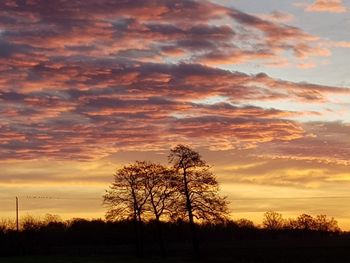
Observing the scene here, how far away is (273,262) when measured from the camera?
66.3m

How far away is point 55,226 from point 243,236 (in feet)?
204

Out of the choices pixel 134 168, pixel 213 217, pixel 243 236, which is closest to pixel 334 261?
pixel 213 217

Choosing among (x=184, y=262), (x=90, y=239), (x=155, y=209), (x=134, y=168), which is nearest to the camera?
(x=184, y=262)

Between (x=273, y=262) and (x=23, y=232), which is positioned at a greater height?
(x=23, y=232)

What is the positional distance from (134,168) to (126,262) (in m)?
23.2

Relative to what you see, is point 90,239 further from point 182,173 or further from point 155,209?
point 182,173

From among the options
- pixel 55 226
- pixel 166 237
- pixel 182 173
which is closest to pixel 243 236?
pixel 166 237

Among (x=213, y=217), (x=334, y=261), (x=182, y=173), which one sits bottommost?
(x=334, y=261)

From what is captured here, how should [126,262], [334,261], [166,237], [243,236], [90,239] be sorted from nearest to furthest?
[334,261] → [126,262] → [166,237] → [90,239] → [243,236]

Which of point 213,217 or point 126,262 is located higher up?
point 213,217

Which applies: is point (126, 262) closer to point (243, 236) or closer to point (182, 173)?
point (182, 173)

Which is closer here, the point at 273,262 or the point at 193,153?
the point at 273,262

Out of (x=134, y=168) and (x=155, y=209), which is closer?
(x=155, y=209)

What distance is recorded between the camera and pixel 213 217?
2940 inches
